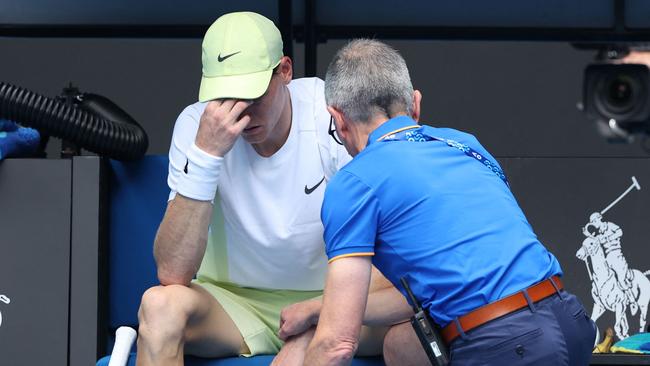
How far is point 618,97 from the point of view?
6.46m

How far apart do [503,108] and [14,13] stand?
7.74 feet

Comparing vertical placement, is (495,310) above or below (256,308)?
above

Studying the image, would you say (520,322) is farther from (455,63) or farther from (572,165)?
(455,63)

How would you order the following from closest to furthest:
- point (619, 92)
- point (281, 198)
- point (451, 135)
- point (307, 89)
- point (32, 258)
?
point (451, 135), point (281, 198), point (307, 89), point (32, 258), point (619, 92)

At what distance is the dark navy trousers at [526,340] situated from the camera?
2.90 meters

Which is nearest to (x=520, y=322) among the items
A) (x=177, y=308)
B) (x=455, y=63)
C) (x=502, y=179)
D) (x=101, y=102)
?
(x=502, y=179)

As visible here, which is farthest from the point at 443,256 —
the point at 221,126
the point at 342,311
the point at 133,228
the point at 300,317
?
the point at 133,228

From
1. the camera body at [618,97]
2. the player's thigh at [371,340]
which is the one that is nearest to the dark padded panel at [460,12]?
the camera body at [618,97]

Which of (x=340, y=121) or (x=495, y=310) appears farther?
(x=340, y=121)

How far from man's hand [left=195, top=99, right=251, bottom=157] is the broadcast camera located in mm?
2845

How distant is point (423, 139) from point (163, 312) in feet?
2.88

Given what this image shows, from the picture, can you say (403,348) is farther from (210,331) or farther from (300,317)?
(210,331)

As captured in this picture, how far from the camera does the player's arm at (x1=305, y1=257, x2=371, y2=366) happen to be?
2867 millimetres

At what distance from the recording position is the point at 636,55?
19.7 feet
